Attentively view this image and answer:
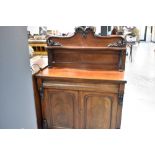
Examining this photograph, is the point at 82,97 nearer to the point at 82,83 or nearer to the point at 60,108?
the point at 82,83

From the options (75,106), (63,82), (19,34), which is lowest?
(75,106)

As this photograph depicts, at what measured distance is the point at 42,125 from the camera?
191cm

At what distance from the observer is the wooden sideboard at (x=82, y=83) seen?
5.48 feet

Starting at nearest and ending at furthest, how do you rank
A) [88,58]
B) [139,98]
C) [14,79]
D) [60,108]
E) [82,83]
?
1. [14,79]
2. [82,83]
3. [60,108]
4. [88,58]
5. [139,98]

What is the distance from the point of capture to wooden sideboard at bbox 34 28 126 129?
1.67 m

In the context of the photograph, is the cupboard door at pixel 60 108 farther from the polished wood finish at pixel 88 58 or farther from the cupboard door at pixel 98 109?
the polished wood finish at pixel 88 58

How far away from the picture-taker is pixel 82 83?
1.67m

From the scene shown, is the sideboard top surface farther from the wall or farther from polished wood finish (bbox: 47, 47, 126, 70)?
the wall

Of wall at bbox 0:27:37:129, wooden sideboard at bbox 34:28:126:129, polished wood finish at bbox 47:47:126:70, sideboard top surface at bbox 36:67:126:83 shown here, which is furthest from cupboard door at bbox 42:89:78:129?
wall at bbox 0:27:37:129

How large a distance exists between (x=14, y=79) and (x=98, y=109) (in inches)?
38.2

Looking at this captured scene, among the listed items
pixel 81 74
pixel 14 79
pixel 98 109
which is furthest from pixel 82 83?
pixel 14 79
